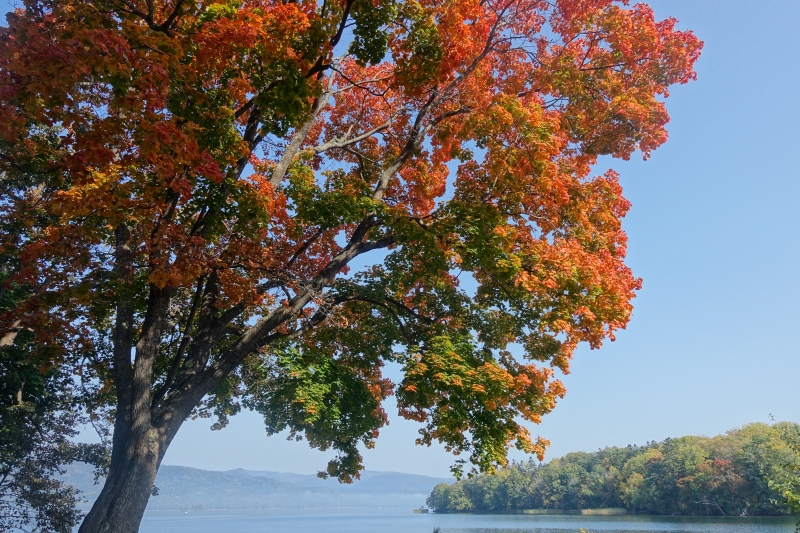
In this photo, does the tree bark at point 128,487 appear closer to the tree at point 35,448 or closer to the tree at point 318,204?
the tree at point 318,204

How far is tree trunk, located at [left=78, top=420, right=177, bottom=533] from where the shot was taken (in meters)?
7.06

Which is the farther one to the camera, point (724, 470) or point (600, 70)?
point (724, 470)

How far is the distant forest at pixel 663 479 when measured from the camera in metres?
55.4

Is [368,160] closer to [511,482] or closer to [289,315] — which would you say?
[289,315]

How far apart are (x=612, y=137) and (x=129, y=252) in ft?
31.6

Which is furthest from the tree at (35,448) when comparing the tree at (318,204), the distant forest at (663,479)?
the distant forest at (663,479)

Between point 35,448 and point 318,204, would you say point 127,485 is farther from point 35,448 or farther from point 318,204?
point 35,448

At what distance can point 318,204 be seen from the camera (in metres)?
9.66

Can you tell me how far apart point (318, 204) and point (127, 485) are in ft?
18.0

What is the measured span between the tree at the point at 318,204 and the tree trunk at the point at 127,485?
0.03m

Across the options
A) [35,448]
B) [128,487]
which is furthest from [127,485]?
[35,448]

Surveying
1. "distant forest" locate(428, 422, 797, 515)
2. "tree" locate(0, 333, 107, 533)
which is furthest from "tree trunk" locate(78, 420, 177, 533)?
"distant forest" locate(428, 422, 797, 515)

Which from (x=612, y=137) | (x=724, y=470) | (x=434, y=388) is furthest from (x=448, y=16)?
(x=724, y=470)

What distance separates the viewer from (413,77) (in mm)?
9000
